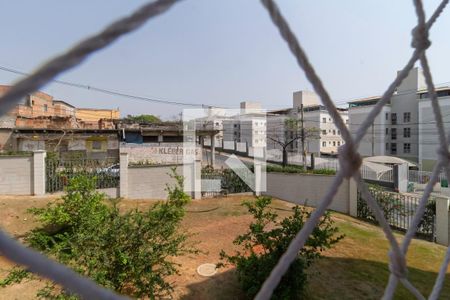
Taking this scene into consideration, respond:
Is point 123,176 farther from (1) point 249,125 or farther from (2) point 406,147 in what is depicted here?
(2) point 406,147

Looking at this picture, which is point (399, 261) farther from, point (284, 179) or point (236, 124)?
point (236, 124)

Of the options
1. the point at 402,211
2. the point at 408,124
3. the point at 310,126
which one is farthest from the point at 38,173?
the point at 408,124

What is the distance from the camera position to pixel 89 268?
116 inches

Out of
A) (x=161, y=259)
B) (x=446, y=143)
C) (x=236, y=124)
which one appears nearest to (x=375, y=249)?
(x=161, y=259)

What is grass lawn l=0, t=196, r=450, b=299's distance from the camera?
4168 millimetres

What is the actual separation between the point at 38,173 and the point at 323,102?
35.1ft

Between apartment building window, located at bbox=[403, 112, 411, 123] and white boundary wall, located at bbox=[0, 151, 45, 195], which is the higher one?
apartment building window, located at bbox=[403, 112, 411, 123]

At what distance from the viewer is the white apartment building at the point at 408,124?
28.3 meters

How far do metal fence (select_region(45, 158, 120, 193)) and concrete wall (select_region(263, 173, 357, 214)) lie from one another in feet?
21.0

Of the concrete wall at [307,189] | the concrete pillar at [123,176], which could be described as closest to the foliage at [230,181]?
the concrete wall at [307,189]

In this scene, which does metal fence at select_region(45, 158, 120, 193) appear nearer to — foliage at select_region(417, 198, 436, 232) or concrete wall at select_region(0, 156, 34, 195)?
concrete wall at select_region(0, 156, 34, 195)

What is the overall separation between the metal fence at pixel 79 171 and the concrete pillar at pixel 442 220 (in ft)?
32.6

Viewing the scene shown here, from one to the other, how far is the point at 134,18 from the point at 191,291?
172 inches

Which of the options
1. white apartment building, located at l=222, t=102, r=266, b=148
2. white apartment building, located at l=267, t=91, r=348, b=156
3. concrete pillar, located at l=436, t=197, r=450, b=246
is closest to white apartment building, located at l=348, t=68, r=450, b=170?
white apartment building, located at l=267, t=91, r=348, b=156
